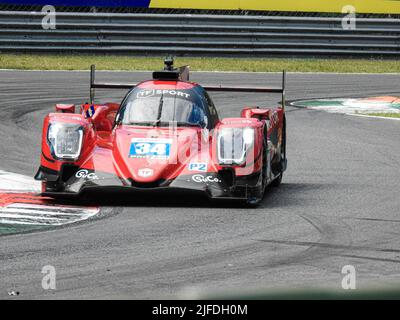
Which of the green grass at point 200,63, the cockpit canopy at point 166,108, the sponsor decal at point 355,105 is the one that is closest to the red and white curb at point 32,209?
A: the cockpit canopy at point 166,108

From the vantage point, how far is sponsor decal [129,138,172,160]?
1092cm

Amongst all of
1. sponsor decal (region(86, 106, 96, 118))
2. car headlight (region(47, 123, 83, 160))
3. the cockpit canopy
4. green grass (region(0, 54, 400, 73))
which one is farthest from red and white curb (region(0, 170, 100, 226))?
green grass (region(0, 54, 400, 73))

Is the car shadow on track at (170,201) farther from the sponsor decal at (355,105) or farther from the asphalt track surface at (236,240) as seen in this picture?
the sponsor decal at (355,105)

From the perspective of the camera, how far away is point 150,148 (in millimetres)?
11008

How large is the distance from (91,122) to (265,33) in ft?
50.7

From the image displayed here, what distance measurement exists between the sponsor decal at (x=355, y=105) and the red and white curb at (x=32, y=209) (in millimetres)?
9170

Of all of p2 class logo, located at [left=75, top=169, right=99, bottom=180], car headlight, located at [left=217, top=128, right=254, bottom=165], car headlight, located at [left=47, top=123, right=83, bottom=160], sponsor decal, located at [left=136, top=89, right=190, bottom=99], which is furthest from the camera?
sponsor decal, located at [left=136, top=89, right=190, bottom=99]

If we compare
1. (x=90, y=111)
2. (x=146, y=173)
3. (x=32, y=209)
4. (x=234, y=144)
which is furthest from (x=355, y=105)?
(x=32, y=209)

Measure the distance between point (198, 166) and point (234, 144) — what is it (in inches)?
16.6

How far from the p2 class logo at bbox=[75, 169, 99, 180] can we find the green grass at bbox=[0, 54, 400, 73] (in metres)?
13.9

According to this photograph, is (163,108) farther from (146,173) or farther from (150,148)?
(146,173)

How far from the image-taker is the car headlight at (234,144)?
432 inches

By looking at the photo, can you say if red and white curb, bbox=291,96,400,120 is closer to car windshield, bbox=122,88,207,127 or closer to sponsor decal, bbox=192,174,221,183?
car windshield, bbox=122,88,207,127
